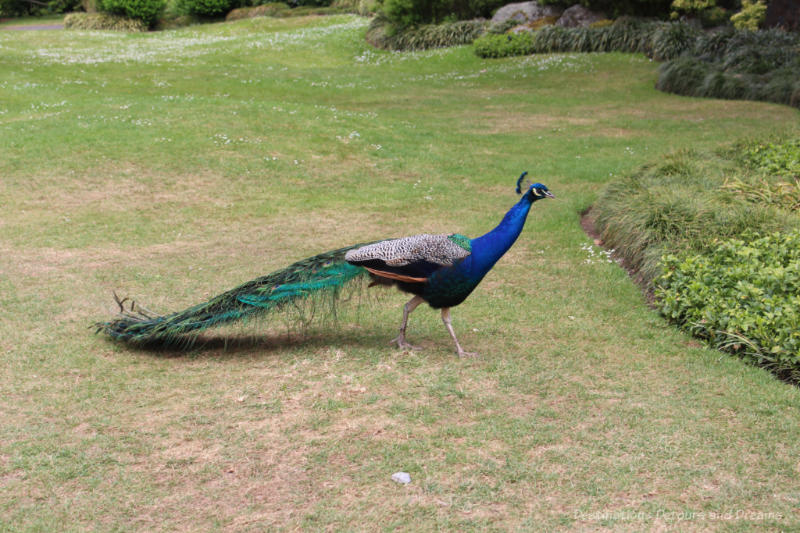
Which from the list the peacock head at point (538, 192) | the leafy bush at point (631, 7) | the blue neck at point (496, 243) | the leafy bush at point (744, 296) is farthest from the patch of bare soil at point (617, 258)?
the leafy bush at point (631, 7)

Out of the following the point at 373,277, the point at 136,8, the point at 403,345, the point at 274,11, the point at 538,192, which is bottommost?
the point at 403,345

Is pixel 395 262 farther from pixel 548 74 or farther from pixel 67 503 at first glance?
pixel 548 74

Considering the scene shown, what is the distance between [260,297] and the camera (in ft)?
21.1

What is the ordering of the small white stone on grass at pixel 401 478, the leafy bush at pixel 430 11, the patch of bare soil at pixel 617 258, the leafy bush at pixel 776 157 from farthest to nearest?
the leafy bush at pixel 430 11 < the leafy bush at pixel 776 157 < the patch of bare soil at pixel 617 258 < the small white stone on grass at pixel 401 478

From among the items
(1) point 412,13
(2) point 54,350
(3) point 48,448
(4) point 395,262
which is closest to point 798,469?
(4) point 395,262

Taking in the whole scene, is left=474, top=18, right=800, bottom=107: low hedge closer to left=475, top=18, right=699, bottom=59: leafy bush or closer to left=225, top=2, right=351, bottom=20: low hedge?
left=475, top=18, right=699, bottom=59: leafy bush

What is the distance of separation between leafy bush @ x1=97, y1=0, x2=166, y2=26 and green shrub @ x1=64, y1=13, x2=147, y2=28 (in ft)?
0.84

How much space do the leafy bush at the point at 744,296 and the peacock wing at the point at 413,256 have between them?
2.76 metres

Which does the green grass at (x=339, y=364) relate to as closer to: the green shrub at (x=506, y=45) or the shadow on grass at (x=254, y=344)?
the shadow on grass at (x=254, y=344)

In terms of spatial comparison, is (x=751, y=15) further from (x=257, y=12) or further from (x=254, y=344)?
A: (x=257, y=12)

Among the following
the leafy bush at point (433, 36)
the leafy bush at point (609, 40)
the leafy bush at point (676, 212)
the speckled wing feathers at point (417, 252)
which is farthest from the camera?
the leafy bush at point (433, 36)

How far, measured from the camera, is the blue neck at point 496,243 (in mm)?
6211

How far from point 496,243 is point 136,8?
37.3 meters

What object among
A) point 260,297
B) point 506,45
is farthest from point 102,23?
point 260,297
